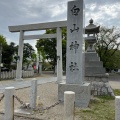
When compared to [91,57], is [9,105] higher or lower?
lower

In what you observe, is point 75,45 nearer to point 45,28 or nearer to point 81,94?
point 81,94

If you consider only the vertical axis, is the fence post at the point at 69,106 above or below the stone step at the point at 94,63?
below

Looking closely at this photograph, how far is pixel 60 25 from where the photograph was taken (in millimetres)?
13461

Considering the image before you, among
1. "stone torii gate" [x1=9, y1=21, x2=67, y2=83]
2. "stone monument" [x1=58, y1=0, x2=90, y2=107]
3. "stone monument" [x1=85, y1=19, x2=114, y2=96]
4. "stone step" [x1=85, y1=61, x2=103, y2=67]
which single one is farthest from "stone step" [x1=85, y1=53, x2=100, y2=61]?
"stone torii gate" [x1=9, y1=21, x2=67, y2=83]

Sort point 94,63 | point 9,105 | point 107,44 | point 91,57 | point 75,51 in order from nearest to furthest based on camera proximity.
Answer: point 9,105 < point 75,51 < point 94,63 < point 91,57 < point 107,44

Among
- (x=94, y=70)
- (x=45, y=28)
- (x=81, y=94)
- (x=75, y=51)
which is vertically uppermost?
(x=45, y=28)

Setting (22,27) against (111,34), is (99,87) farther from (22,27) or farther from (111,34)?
(111,34)

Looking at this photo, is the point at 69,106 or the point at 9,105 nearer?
the point at 69,106

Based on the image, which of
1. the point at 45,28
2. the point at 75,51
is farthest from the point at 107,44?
the point at 75,51

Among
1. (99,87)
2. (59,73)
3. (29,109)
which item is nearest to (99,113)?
(29,109)

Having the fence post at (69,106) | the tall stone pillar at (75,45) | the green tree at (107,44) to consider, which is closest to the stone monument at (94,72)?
the tall stone pillar at (75,45)

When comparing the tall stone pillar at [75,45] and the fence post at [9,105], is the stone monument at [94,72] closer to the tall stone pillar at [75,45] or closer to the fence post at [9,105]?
the tall stone pillar at [75,45]

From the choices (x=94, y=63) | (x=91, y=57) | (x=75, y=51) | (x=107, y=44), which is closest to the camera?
(x=75, y=51)

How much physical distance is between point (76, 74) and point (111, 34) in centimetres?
2333
